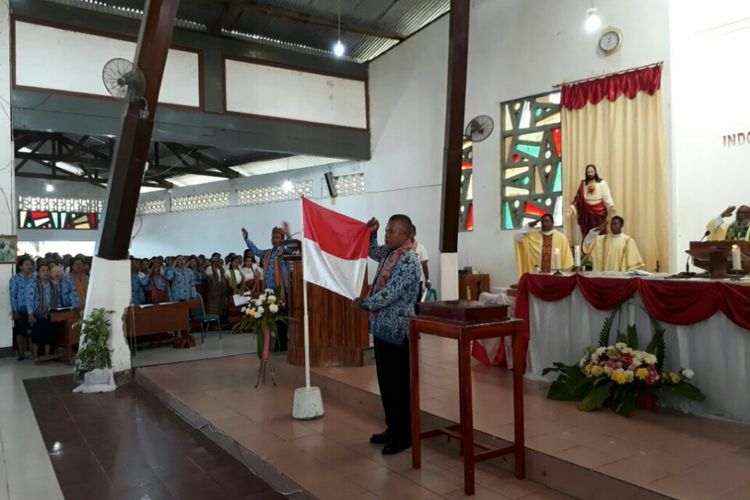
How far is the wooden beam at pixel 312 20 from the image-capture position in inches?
343

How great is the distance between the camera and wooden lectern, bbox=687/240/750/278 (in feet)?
12.4

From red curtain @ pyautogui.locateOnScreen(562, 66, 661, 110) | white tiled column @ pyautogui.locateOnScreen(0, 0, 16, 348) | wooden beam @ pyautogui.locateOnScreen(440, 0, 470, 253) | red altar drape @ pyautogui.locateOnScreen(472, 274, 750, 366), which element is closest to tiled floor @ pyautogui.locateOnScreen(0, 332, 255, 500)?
white tiled column @ pyautogui.locateOnScreen(0, 0, 16, 348)

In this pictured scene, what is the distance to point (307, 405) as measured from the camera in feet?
14.0

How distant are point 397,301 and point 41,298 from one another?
5.76m

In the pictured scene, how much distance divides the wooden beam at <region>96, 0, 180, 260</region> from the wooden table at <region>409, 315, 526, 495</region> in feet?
12.6

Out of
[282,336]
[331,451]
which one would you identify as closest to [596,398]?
[331,451]

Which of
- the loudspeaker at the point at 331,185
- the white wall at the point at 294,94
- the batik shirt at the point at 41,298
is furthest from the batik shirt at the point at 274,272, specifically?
the loudspeaker at the point at 331,185

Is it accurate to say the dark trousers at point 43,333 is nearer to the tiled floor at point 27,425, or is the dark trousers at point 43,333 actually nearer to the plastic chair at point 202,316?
the tiled floor at point 27,425

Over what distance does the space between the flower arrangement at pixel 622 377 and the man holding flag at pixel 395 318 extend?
1234 millimetres

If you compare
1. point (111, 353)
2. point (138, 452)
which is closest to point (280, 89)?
point (111, 353)

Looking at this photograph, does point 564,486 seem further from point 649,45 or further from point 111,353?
point 649,45

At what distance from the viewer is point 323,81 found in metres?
10.4

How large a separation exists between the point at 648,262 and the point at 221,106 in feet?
21.5

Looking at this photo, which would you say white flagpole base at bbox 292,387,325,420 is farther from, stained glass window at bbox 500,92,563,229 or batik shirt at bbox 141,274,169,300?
stained glass window at bbox 500,92,563,229
